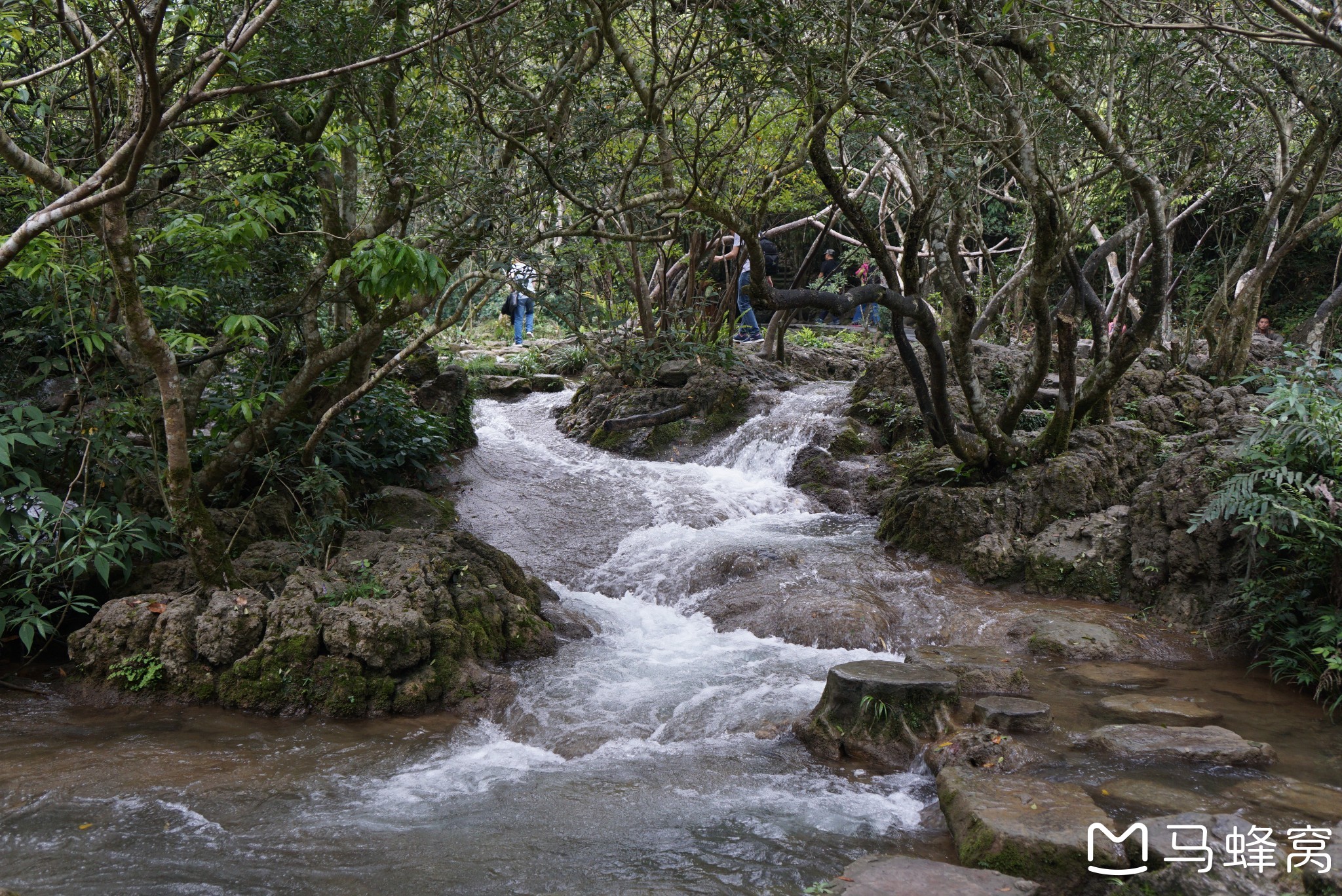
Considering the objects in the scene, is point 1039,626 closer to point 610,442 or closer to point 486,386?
point 610,442

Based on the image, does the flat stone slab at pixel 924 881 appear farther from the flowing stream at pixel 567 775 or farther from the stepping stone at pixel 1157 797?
the stepping stone at pixel 1157 797

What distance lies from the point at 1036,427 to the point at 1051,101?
352 centimetres

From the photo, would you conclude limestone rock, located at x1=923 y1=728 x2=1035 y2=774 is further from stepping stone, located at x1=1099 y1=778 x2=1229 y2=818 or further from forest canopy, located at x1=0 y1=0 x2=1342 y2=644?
forest canopy, located at x1=0 y1=0 x2=1342 y2=644

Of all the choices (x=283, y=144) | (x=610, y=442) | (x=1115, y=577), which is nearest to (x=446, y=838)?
(x=283, y=144)

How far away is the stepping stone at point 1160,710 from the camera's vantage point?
4.99 metres

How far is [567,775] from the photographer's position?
186 inches

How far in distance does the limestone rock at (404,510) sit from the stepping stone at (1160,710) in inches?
222

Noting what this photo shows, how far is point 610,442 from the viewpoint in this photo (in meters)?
12.5

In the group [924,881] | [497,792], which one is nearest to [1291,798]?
[924,881]

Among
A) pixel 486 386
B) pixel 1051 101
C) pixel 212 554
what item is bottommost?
pixel 212 554

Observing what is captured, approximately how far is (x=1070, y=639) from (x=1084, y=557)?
4.26 feet

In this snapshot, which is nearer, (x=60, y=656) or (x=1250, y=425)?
(x=60, y=656)

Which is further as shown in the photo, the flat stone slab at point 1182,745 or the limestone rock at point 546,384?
the limestone rock at point 546,384

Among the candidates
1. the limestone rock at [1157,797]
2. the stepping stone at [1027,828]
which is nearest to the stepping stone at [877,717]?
the stepping stone at [1027,828]
